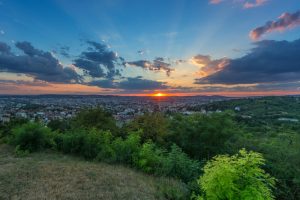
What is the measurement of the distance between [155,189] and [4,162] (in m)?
7.69

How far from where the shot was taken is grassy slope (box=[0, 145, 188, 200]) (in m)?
8.46

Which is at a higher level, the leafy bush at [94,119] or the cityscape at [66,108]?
the leafy bush at [94,119]

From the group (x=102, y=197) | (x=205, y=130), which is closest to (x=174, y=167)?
(x=102, y=197)

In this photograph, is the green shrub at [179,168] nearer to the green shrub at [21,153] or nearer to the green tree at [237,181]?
the green tree at [237,181]

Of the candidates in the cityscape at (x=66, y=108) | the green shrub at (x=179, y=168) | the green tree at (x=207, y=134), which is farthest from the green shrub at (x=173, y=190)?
the cityscape at (x=66, y=108)

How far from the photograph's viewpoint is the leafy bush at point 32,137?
52.4 feet

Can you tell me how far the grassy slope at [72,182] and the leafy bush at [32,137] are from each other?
2.99m

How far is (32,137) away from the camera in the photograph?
53.5ft

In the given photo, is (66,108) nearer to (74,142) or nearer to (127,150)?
(74,142)

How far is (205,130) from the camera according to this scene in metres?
17.4

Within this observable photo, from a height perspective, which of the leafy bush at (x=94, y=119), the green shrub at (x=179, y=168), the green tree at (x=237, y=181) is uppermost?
the green tree at (x=237, y=181)

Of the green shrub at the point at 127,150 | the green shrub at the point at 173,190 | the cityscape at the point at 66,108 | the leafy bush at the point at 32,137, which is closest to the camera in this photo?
the green shrub at the point at 173,190

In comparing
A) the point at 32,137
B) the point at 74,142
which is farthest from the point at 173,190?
the point at 32,137

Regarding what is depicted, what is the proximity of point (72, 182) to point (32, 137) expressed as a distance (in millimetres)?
8066
